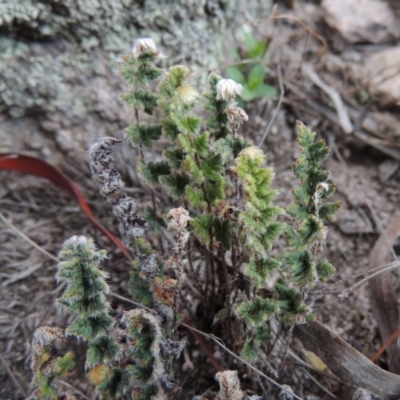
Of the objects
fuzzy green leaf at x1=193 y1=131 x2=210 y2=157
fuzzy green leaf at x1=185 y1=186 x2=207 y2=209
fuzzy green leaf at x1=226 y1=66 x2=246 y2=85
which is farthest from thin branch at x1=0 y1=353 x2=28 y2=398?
fuzzy green leaf at x1=226 y1=66 x2=246 y2=85

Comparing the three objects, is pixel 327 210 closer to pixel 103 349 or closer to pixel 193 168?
pixel 193 168

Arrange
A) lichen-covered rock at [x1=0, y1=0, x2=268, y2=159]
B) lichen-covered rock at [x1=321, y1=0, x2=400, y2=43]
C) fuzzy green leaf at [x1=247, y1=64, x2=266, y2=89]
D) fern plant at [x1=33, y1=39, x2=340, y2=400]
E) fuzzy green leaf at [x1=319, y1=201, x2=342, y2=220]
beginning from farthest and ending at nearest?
lichen-covered rock at [x1=321, y1=0, x2=400, y2=43] → fuzzy green leaf at [x1=247, y1=64, x2=266, y2=89] → lichen-covered rock at [x1=0, y1=0, x2=268, y2=159] → fuzzy green leaf at [x1=319, y1=201, x2=342, y2=220] → fern plant at [x1=33, y1=39, x2=340, y2=400]

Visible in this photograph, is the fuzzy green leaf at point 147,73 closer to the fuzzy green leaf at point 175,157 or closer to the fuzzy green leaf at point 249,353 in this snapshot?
the fuzzy green leaf at point 175,157

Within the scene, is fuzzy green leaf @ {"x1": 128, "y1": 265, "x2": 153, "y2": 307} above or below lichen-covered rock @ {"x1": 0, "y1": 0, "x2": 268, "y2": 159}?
below

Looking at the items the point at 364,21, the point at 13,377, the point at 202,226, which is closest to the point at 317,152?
the point at 202,226

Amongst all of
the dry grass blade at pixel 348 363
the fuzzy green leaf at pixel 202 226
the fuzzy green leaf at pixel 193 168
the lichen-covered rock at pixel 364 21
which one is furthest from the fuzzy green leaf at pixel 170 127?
the lichen-covered rock at pixel 364 21

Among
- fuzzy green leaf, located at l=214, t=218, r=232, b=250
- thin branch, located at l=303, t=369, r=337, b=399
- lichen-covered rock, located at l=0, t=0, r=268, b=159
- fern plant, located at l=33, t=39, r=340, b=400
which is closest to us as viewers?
fern plant, located at l=33, t=39, r=340, b=400

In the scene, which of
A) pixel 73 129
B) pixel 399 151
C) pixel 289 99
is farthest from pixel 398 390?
pixel 73 129

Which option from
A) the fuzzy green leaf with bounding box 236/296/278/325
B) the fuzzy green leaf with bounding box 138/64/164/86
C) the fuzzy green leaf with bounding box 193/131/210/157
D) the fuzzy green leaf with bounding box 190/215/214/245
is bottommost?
the fuzzy green leaf with bounding box 236/296/278/325

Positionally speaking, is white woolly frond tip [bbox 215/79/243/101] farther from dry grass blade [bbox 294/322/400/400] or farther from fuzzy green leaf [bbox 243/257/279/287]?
dry grass blade [bbox 294/322/400/400]

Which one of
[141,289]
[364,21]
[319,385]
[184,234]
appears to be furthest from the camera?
[364,21]

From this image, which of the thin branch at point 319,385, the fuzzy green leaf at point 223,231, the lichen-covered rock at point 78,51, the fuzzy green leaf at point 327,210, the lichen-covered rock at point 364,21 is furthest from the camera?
the lichen-covered rock at point 364,21

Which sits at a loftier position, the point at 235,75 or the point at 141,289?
the point at 235,75
